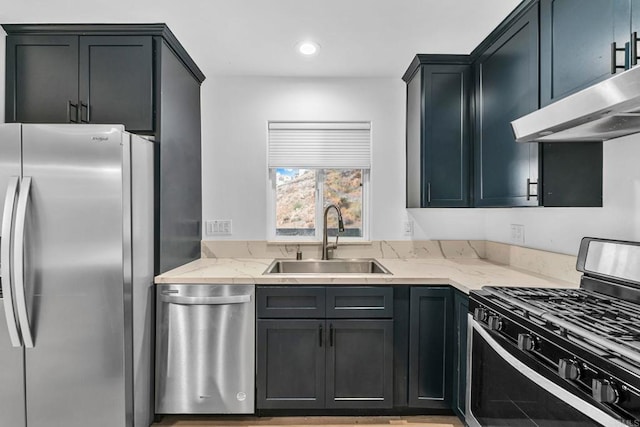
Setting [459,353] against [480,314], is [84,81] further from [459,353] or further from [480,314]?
[459,353]

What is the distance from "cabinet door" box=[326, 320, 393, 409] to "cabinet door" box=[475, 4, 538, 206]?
1.01 m

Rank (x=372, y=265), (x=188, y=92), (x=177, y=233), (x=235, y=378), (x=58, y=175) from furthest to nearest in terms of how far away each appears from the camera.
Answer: (x=372, y=265)
(x=188, y=92)
(x=177, y=233)
(x=235, y=378)
(x=58, y=175)

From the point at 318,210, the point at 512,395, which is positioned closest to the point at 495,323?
the point at 512,395

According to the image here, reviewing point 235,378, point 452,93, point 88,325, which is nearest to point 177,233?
point 88,325

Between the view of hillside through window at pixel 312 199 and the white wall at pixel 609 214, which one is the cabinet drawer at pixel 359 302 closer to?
the view of hillside through window at pixel 312 199

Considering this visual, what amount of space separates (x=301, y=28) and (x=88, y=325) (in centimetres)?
195

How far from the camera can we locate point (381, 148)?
2771mm

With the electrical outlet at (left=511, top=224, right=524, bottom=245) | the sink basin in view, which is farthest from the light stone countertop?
the sink basin

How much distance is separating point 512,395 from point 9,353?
225cm

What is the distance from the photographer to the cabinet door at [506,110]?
5.62 feet

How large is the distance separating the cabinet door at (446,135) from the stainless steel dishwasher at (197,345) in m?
1.44

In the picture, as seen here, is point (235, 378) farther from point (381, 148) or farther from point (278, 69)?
point (278, 69)

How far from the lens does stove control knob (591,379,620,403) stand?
823 mm

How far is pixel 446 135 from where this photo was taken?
7.82 ft
